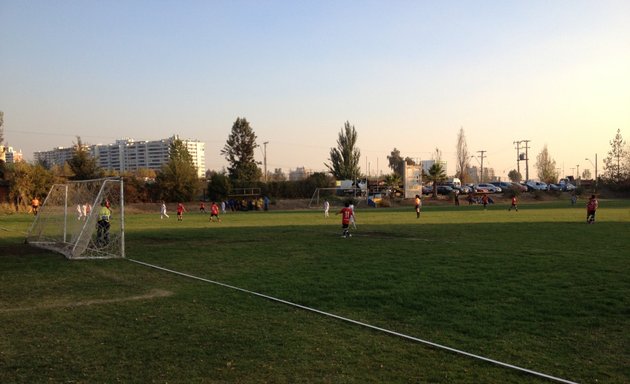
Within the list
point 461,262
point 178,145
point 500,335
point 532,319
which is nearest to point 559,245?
point 461,262

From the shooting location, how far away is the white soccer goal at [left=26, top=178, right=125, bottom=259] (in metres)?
16.2

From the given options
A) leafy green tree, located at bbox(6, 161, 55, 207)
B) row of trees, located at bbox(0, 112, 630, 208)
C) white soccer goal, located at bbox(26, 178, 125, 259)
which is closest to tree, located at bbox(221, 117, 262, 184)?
row of trees, located at bbox(0, 112, 630, 208)

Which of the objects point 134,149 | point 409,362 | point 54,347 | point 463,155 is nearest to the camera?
point 409,362

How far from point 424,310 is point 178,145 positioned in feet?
216

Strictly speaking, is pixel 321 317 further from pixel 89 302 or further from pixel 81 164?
pixel 81 164

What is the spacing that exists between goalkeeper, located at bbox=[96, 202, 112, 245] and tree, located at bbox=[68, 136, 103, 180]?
44.2 metres

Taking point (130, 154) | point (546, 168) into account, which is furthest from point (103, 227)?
point (130, 154)

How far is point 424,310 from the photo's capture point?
27.3ft

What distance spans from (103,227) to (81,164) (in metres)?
45.9

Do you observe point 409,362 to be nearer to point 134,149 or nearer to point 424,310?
point 424,310

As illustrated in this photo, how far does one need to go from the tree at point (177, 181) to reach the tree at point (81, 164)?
309 inches

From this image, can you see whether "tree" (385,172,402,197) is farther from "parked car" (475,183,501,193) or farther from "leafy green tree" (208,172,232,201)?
"leafy green tree" (208,172,232,201)

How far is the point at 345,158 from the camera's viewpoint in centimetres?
9119

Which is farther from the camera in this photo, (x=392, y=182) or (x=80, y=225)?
(x=392, y=182)
